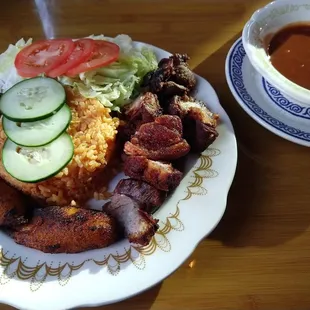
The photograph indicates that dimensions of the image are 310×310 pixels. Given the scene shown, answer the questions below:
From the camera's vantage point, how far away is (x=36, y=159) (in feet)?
7.32

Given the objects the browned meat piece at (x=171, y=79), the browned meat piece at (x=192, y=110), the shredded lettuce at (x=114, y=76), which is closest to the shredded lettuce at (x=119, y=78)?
the shredded lettuce at (x=114, y=76)

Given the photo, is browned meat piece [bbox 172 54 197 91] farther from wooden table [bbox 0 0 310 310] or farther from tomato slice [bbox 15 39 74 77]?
tomato slice [bbox 15 39 74 77]

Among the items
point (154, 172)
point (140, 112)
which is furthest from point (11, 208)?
point (140, 112)

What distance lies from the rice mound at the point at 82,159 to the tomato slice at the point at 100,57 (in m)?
0.14

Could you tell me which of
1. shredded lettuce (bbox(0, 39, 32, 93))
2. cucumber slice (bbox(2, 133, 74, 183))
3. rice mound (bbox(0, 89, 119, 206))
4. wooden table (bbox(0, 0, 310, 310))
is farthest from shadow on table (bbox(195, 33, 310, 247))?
shredded lettuce (bbox(0, 39, 32, 93))

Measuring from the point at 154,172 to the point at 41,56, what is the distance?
104cm

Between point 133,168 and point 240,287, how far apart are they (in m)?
0.75

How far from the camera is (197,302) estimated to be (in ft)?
6.62

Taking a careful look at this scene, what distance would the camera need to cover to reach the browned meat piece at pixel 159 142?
7.47 ft

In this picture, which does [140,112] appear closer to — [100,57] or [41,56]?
[100,57]

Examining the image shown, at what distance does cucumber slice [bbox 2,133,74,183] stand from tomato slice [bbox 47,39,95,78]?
46 centimetres

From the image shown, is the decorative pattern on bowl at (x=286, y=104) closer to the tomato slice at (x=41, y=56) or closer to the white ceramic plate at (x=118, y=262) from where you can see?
the white ceramic plate at (x=118, y=262)

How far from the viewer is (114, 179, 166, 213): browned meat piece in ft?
7.06

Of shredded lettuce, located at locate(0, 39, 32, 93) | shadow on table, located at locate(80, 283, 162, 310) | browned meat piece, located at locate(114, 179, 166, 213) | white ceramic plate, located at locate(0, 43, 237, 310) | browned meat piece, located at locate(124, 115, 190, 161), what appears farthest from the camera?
shredded lettuce, located at locate(0, 39, 32, 93)
